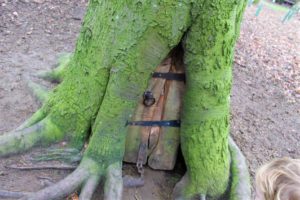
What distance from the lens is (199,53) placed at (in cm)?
281

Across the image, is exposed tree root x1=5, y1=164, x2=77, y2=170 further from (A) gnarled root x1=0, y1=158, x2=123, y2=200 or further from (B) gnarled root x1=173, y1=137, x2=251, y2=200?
(B) gnarled root x1=173, y1=137, x2=251, y2=200

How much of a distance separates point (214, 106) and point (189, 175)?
531 millimetres

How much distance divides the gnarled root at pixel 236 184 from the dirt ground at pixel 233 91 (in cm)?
13

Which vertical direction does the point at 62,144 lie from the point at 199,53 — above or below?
below

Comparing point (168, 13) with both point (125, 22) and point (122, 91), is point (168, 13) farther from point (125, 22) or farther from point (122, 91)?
point (122, 91)

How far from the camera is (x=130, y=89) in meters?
2.82

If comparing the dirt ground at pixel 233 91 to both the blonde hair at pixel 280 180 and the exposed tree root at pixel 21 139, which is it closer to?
the exposed tree root at pixel 21 139

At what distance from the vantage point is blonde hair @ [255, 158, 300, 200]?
6.40 ft

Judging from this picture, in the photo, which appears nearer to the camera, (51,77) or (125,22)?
(125,22)

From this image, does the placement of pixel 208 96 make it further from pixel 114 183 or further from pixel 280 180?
pixel 280 180

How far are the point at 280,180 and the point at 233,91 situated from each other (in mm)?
3432

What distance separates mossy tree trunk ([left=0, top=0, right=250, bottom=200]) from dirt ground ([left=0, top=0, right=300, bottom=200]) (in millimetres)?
211

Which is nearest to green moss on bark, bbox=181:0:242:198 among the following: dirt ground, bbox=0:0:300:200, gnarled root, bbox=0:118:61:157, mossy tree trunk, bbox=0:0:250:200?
mossy tree trunk, bbox=0:0:250:200

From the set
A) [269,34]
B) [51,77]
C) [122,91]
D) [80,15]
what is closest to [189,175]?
[122,91]
